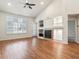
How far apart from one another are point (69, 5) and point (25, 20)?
664 centimetres

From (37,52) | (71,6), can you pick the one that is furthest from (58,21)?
(37,52)

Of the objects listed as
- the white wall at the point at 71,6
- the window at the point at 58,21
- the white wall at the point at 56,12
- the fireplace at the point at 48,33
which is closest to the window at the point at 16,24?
the white wall at the point at 56,12

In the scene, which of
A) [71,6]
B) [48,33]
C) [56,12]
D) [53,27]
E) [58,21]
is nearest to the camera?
[71,6]

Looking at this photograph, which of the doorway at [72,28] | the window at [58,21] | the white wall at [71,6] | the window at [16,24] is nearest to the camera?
the white wall at [71,6]

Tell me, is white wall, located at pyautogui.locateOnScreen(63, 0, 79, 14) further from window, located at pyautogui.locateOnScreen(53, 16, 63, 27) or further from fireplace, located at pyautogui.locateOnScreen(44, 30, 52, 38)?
fireplace, located at pyautogui.locateOnScreen(44, 30, 52, 38)

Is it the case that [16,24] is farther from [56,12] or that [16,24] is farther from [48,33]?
[56,12]

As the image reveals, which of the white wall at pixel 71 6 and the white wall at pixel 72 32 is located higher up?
the white wall at pixel 71 6

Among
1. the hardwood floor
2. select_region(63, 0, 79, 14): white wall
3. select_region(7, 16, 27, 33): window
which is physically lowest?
the hardwood floor

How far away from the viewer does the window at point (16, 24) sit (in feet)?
34.8

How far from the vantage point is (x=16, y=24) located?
11.5m

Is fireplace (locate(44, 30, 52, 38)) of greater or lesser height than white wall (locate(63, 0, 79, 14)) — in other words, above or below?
below

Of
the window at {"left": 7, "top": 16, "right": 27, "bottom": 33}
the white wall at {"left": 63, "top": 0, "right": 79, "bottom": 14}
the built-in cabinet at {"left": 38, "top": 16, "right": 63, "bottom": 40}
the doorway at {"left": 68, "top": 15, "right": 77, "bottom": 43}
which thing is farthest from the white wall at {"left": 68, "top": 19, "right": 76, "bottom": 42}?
the window at {"left": 7, "top": 16, "right": 27, "bottom": 33}

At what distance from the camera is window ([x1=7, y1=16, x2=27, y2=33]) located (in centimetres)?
1059

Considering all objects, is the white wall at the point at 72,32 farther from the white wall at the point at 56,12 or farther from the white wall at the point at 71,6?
the white wall at the point at 71,6
